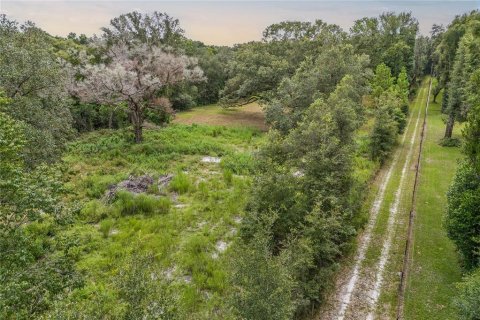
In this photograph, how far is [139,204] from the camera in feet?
66.8

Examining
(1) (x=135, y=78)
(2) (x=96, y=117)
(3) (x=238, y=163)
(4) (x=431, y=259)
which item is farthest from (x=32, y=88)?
(2) (x=96, y=117)

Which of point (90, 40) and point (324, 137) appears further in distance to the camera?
point (90, 40)

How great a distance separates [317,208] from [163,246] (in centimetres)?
778

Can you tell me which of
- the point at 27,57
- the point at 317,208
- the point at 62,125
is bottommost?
the point at 317,208

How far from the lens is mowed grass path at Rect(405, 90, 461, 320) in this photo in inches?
Result: 545

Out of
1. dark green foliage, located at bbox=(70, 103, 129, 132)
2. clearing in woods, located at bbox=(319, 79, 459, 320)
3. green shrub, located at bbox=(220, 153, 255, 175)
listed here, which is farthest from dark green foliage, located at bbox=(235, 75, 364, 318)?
dark green foliage, located at bbox=(70, 103, 129, 132)

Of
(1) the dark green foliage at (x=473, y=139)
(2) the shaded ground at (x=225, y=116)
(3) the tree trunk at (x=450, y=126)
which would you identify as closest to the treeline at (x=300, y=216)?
(1) the dark green foliage at (x=473, y=139)

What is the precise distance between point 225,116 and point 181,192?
93.7ft

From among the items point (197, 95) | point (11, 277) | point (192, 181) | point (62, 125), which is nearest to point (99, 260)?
point (11, 277)

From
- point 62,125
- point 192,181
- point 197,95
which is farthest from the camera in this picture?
point 197,95

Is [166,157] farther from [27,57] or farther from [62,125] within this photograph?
[27,57]

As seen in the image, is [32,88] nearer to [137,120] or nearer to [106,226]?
[106,226]

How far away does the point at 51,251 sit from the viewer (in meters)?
13.4

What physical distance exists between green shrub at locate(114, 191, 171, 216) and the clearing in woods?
35.0 feet
